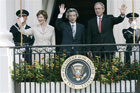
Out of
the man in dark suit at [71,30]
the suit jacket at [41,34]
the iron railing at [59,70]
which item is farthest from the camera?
the suit jacket at [41,34]

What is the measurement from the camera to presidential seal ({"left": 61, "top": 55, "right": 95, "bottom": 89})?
14617mm

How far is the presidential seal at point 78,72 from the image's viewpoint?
14.6 meters

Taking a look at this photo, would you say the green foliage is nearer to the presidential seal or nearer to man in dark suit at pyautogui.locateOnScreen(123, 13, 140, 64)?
the presidential seal

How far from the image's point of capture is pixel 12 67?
1495cm

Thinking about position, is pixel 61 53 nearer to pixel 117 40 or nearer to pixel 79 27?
pixel 79 27

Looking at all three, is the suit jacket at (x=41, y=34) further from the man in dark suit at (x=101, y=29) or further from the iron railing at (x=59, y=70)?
the man in dark suit at (x=101, y=29)

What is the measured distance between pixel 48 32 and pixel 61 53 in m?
0.73

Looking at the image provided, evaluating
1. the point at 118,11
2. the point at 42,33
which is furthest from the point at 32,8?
the point at 118,11

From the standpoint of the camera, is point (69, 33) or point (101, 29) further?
point (101, 29)

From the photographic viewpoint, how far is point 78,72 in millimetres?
14625

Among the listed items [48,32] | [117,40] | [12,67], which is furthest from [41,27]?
[117,40]

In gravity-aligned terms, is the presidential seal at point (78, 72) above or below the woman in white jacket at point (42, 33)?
below

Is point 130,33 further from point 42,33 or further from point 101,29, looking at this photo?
point 42,33

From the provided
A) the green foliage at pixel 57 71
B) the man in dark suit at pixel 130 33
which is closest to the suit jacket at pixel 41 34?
the green foliage at pixel 57 71
